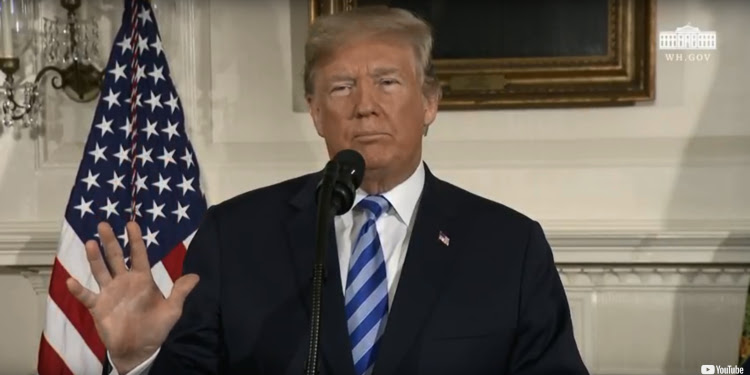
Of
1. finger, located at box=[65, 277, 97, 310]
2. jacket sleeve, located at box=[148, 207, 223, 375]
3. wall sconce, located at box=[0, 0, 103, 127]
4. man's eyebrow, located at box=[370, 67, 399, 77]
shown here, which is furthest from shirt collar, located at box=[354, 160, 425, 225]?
wall sconce, located at box=[0, 0, 103, 127]

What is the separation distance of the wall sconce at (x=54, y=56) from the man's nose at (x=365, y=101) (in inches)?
77.7

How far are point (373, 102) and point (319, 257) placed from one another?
2.14ft

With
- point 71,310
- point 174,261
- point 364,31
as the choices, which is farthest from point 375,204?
point 71,310

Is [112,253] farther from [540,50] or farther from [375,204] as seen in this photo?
[540,50]

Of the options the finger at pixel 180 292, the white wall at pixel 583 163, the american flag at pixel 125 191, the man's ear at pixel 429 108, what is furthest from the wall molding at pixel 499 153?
the finger at pixel 180 292

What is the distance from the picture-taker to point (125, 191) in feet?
12.1

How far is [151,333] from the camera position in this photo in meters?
2.03

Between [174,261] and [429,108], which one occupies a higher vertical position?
[429,108]

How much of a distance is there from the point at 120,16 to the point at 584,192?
70.4 inches

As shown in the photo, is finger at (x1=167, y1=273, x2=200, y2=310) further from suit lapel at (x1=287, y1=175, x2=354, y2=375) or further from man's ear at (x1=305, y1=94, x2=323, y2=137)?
man's ear at (x1=305, y1=94, x2=323, y2=137)

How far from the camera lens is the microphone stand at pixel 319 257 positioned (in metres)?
1.56

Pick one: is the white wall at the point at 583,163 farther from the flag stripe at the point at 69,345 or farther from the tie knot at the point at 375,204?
the tie knot at the point at 375,204

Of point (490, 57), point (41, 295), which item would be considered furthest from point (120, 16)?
point (490, 57)

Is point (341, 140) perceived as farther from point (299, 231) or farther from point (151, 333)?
point (151, 333)
